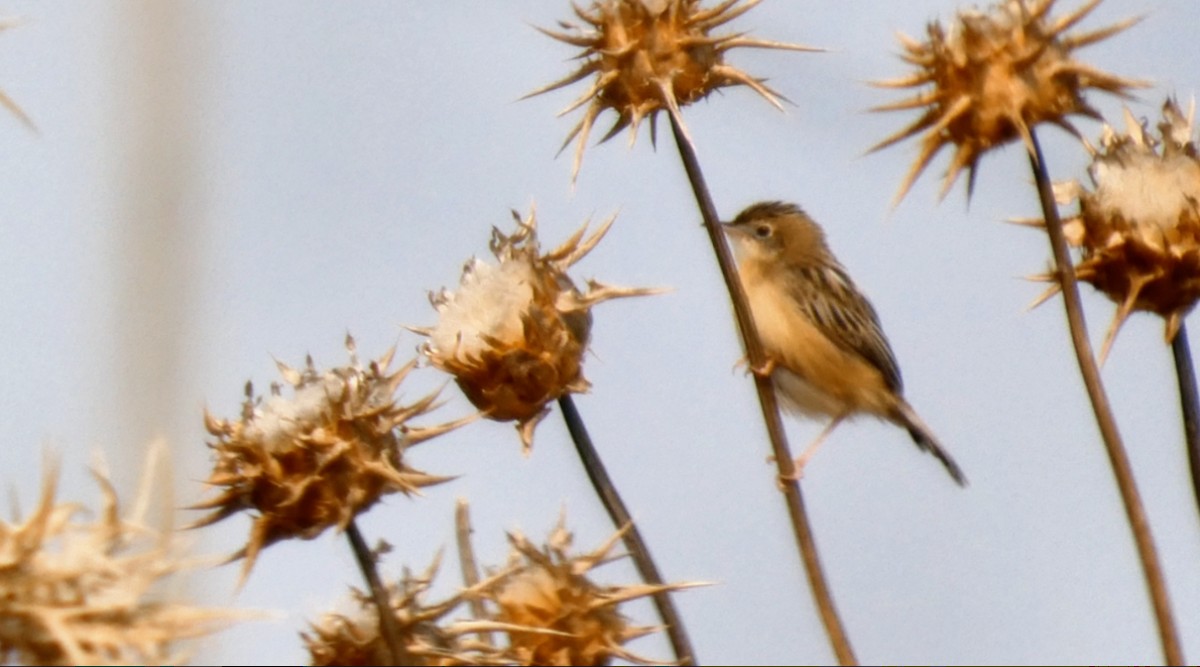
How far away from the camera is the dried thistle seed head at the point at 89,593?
81.7 inches

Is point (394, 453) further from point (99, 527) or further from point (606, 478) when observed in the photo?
point (99, 527)

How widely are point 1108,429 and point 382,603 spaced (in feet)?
4.23

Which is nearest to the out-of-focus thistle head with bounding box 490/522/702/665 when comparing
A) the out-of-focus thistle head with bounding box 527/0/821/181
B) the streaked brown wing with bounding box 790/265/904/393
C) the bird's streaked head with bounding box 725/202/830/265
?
the out-of-focus thistle head with bounding box 527/0/821/181

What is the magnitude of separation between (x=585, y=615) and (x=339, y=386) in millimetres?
633

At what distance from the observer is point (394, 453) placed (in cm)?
312

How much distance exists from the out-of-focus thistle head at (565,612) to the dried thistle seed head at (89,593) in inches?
43.2

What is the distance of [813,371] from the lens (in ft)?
28.1

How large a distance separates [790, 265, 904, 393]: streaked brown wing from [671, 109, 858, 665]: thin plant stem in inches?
218

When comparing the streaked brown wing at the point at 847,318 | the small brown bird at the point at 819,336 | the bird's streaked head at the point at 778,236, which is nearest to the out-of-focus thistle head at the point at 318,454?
the small brown bird at the point at 819,336

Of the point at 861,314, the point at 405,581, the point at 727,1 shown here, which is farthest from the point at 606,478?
the point at 861,314

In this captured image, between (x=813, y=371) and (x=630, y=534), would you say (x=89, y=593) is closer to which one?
(x=630, y=534)

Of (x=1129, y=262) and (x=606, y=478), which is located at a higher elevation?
(x=1129, y=262)

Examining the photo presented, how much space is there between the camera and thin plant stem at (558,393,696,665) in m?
3.10

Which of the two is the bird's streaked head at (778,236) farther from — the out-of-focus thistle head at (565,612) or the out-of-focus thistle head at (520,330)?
the out-of-focus thistle head at (565,612)
